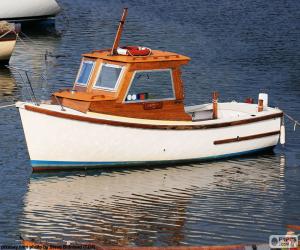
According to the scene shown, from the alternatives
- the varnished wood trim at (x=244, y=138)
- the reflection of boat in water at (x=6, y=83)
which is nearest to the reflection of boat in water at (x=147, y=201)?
the varnished wood trim at (x=244, y=138)

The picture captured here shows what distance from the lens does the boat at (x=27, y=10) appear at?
230 ft

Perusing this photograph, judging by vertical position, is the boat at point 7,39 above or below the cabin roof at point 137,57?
below

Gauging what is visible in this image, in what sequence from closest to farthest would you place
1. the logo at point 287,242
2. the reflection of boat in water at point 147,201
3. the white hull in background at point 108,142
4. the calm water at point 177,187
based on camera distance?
the logo at point 287,242
the reflection of boat in water at point 147,201
the calm water at point 177,187
the white hull in background at point 108,142

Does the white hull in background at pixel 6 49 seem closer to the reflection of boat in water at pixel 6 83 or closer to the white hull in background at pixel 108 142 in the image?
the reflection of boat in water at pixel 6 83

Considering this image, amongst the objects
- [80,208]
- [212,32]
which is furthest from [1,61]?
[80,208]

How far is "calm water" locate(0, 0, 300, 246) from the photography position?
31.2m

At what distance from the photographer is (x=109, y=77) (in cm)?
3725

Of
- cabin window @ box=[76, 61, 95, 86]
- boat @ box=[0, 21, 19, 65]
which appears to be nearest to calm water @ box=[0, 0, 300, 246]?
boat @ box=[0, 21, 19, 65]

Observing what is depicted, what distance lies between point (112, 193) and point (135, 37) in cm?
2984

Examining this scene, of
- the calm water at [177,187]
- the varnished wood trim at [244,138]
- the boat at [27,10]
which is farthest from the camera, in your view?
the boat at [27,10]

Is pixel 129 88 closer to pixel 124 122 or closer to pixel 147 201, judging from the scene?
pixel 124 122

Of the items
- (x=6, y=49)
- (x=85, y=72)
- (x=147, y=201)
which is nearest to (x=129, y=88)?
(x=85, y=72)

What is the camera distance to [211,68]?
55344 millimetres

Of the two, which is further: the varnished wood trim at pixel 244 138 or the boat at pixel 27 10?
the boat at pixel 27 10
